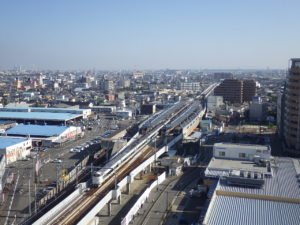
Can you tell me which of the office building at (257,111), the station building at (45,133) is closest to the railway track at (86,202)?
A: the station building at (45,133)

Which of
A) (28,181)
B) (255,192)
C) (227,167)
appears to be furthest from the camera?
(28,181)

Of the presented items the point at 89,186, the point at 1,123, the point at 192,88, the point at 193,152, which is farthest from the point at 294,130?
the point at 192,88

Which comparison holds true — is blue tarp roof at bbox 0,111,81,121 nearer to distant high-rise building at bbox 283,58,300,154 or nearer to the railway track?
the railway track

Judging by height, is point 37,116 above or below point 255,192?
below

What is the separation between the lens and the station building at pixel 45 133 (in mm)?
18391

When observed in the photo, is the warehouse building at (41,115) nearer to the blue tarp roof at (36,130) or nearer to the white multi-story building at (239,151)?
the blue tarp roof at (36,130)

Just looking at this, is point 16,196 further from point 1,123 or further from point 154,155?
point 1,123

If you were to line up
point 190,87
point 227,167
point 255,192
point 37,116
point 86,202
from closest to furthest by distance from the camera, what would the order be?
point 255,192 < point 86,202 < point 227,167 < point 37,116 < point 190,87

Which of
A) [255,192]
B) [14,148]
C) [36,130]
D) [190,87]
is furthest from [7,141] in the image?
[190,87]

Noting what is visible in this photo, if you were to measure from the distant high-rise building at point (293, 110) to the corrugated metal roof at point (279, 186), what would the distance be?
545cm

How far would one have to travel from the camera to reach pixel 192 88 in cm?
5422

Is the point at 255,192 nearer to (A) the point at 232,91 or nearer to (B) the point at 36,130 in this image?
(B) the point at 36,130

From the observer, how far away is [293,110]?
1550cm

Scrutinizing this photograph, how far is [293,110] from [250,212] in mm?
9450
